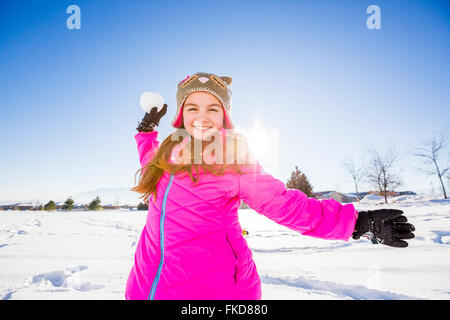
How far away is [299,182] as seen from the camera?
2558 cm

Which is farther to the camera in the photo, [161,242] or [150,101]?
[150,101]

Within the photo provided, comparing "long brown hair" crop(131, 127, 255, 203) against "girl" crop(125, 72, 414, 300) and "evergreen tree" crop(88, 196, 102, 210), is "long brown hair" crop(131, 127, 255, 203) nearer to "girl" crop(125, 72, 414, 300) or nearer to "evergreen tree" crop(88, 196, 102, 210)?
"girl" crop(125, 72, 414, 300)

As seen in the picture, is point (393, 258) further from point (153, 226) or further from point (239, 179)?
point (153, 226)

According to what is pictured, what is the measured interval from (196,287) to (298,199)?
A: 0.63 m

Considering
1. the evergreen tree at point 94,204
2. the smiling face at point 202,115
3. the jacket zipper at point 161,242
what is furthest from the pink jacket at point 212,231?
the evergreen tree at point 94,204

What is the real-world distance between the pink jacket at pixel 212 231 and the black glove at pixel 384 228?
5cm

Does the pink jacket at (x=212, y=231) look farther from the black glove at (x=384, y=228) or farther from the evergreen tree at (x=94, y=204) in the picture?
the evergreen tree at (x=94, y=204)

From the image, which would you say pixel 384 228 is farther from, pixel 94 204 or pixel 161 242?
pixel 94 204

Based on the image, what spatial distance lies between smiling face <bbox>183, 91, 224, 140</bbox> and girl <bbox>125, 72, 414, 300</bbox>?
0.50 ft

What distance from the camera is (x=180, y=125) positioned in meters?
1.67

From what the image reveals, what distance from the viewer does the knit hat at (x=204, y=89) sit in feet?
4.98

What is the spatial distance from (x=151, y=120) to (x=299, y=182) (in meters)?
25.9

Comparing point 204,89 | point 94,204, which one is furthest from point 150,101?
point 94,204
